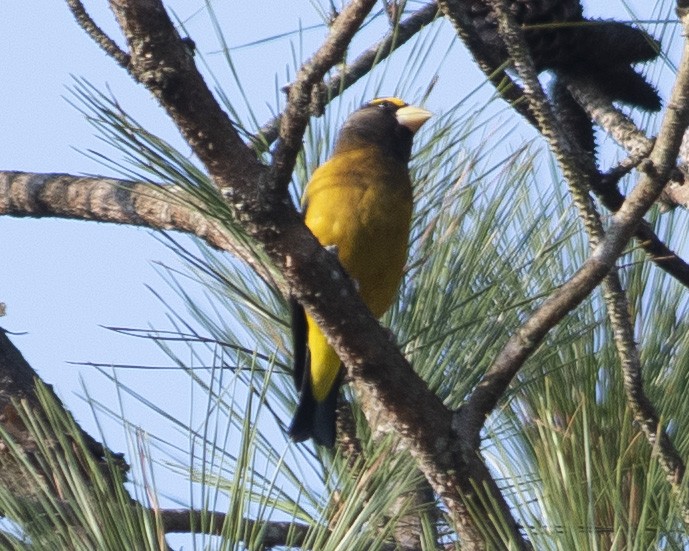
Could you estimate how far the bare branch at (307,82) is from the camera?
1.01 metres

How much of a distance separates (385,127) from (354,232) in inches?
18.1

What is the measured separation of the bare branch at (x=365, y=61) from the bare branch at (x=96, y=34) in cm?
47

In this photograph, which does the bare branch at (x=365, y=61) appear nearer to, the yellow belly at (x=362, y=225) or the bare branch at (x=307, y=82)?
the yellow belly at (x=362, y=225)

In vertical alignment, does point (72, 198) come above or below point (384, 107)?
below

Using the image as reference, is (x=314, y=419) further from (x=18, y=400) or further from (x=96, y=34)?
(x=96, y=34)

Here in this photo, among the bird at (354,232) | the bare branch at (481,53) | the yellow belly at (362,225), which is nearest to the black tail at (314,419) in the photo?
the bird at (354,232)

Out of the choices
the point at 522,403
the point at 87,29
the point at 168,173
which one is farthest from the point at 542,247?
the point at 87,29

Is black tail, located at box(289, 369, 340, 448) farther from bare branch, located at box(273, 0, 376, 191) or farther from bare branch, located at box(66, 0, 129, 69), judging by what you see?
bare branch, located at box(66, 0, 129, 69)

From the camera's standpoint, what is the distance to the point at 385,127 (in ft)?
7.96

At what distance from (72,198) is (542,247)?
0.91m

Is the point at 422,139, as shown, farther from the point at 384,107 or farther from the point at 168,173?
the point at 168,173

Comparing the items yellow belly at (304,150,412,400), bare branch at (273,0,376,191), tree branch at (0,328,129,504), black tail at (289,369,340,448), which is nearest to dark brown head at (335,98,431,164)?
yellow belly at (304,150,412,400)

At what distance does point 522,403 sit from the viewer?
5.77 ft

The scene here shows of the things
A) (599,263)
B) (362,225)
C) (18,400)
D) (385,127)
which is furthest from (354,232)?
(599,263)
